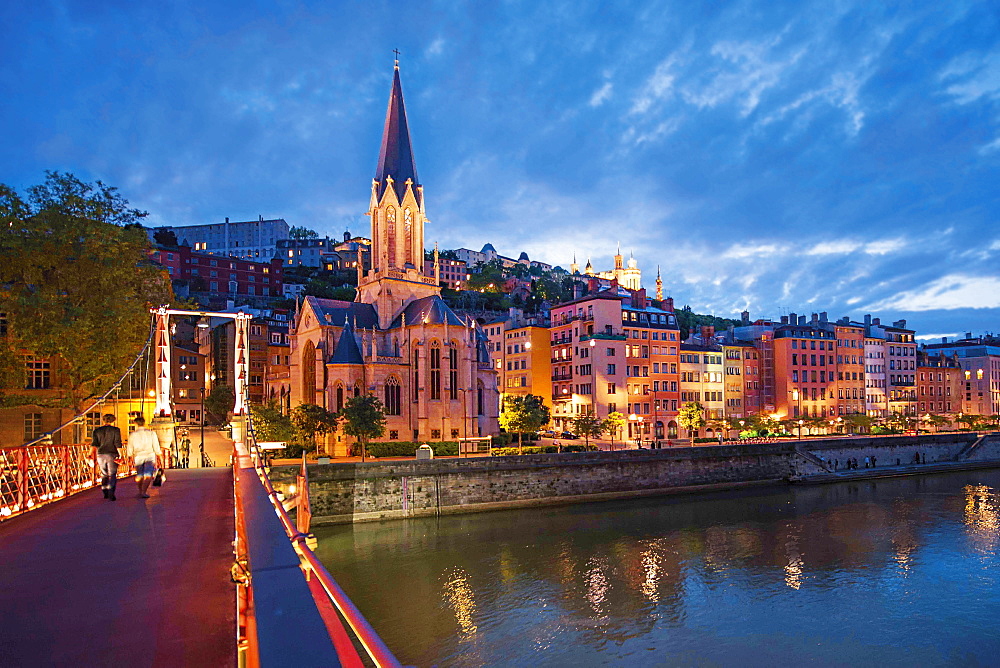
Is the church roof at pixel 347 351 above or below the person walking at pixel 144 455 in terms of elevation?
above

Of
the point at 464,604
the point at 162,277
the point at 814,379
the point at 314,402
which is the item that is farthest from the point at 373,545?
the point at 814,379

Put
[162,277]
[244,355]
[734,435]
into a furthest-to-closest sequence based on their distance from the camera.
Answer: [734,435]
[162,277]
[244,355]

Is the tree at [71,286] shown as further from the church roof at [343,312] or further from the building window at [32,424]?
the church roof at [343,312]

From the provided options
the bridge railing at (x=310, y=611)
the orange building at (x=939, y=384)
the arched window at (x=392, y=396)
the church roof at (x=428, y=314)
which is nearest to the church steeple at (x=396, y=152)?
the church roof at (x=428, y=314)

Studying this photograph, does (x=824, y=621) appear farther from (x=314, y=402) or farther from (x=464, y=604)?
(x=314, y=402)

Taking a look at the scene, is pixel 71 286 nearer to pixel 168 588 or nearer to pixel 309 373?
pixel 309 373

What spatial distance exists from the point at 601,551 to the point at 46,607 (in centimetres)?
3047

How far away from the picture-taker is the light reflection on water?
2219 centimetres

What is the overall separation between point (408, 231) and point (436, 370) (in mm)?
16655

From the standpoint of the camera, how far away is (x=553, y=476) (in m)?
46.9

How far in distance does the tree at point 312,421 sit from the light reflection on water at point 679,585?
1404 cm

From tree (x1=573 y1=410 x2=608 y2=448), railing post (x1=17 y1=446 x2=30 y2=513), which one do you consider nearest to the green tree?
tree (x1=573 y1=410 x2=608 y2=448)

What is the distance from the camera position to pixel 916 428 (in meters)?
87.8

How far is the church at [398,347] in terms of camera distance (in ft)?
190
